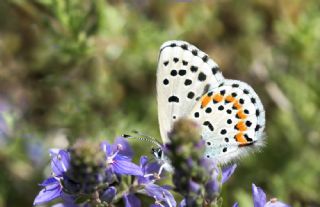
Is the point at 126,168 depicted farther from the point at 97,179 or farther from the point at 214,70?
the point at 214,70

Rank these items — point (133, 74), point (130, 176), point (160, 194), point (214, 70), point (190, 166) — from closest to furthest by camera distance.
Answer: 1. point (190, 166)
2. point (160, 194)
3. point (130, 176)
4. point (214, 70)
5. point (133, 74)

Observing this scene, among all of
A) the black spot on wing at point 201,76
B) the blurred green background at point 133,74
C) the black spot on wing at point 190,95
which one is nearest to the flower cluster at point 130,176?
the black spot on wing at point 190,95

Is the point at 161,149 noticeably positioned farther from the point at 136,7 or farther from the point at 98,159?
the point at 136,7

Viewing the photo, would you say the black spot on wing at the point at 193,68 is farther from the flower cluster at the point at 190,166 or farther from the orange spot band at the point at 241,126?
the flower cluster at the point at 190,166

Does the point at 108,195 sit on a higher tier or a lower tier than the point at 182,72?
lower

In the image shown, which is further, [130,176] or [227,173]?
[130,176]

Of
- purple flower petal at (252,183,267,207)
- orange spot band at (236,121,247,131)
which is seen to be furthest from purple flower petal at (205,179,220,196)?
orange spot band at (236,121,247,131)

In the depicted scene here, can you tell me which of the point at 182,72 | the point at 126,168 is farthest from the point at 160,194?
the point at 182,72

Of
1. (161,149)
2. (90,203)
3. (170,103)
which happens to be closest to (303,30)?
(170,103)
